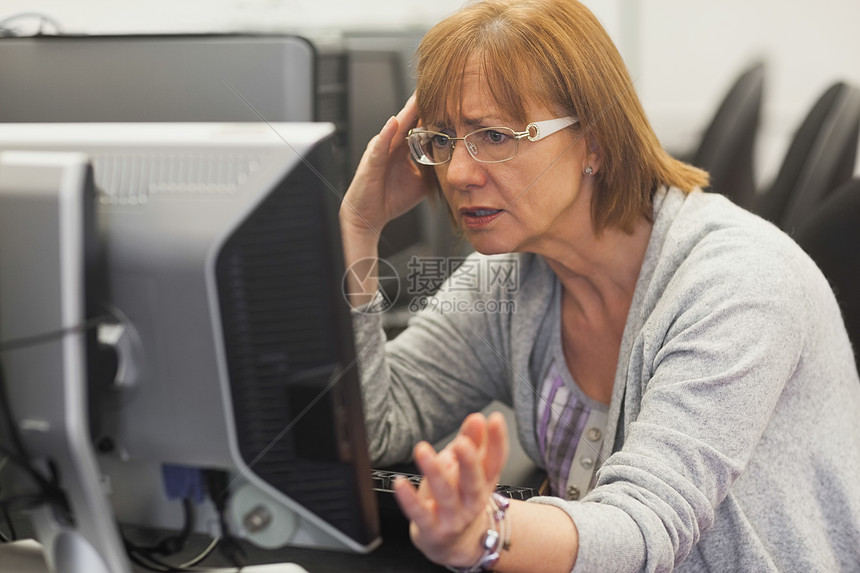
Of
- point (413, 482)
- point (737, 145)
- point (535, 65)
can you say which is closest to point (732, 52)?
point (737, 145)

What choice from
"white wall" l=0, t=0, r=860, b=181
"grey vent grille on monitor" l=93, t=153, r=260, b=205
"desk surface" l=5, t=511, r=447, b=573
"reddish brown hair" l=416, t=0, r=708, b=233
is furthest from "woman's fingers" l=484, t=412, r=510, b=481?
"white wall" l=0, t=0, r=860, b=181

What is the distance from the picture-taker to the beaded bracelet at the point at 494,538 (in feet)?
1.83

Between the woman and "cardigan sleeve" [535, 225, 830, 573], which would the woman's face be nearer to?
the woman

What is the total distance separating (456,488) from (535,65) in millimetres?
393

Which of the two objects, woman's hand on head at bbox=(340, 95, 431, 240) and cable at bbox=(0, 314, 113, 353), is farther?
woman's hand on head at bbox=(340, 95, 431, 240)

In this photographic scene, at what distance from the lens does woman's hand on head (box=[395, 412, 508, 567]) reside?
501 mm

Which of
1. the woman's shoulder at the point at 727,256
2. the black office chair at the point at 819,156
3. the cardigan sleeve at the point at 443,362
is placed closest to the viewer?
the woman's shoulder at the point at 727,256

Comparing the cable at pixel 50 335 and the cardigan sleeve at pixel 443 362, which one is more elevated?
the cable at pixel 50 335

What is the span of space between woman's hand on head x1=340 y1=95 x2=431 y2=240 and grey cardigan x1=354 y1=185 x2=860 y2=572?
0.32ft

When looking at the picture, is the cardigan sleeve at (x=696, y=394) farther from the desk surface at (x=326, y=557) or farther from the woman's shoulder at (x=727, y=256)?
the desk surface at (x=326, y=557)

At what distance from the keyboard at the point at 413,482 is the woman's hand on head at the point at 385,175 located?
0.68 ft

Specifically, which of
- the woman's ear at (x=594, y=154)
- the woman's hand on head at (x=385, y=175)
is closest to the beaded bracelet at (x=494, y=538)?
the woman's hand on head at (x=385, y=175)

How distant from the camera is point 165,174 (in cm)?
51

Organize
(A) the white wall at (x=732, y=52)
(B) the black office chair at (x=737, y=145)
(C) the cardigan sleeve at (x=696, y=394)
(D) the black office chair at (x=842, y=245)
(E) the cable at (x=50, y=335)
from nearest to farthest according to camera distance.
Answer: (E) the cable at (x=50, y=335) → (C) the cardigan sleeve at (x=696, y=394) → (D) the black office chair at (x=842, y=245) → (B) the black office chair at (x=737, y=145) → (A) the white wall at (x=732, y=52)
